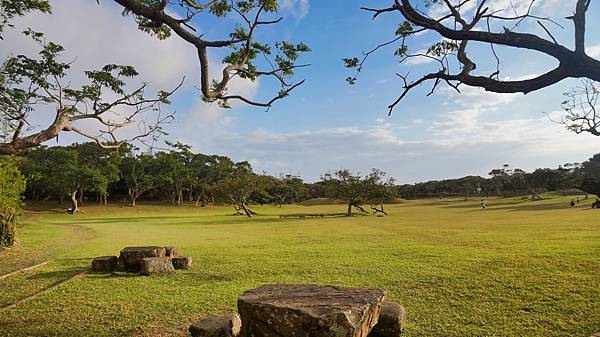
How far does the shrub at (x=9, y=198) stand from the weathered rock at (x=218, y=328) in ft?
47.5

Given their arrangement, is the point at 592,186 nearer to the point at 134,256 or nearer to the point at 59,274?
the point at 134,256

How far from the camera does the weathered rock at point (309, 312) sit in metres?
4.46

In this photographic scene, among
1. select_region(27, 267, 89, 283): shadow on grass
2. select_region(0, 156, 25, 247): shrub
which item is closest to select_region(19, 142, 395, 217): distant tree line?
select_region(0, 156, 25, 247): shrub

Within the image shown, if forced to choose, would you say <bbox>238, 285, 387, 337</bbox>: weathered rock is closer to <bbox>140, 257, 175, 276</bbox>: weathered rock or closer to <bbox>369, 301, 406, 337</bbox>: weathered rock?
<bbox>369, 301, 406, 337</bbox>: weathered rock

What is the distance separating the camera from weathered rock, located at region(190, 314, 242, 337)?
217 inches

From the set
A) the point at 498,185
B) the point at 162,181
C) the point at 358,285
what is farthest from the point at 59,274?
the point at 498,185

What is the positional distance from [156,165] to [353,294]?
65267 mm

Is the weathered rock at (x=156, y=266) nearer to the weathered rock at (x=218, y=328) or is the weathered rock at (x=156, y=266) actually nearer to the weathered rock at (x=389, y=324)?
the weathered rock at (x=218, y=328)

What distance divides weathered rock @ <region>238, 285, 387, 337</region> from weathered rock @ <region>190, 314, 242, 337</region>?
57 cm

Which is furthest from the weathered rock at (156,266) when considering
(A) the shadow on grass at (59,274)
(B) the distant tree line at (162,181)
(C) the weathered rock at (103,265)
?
(B) the distant tree line at (162,181)

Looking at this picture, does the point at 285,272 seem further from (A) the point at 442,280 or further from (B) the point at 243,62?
(B) the point at 243,62

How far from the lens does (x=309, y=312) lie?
4562mm

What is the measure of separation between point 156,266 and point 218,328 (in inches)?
240

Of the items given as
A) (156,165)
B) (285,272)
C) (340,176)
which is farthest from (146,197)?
(285,272)
